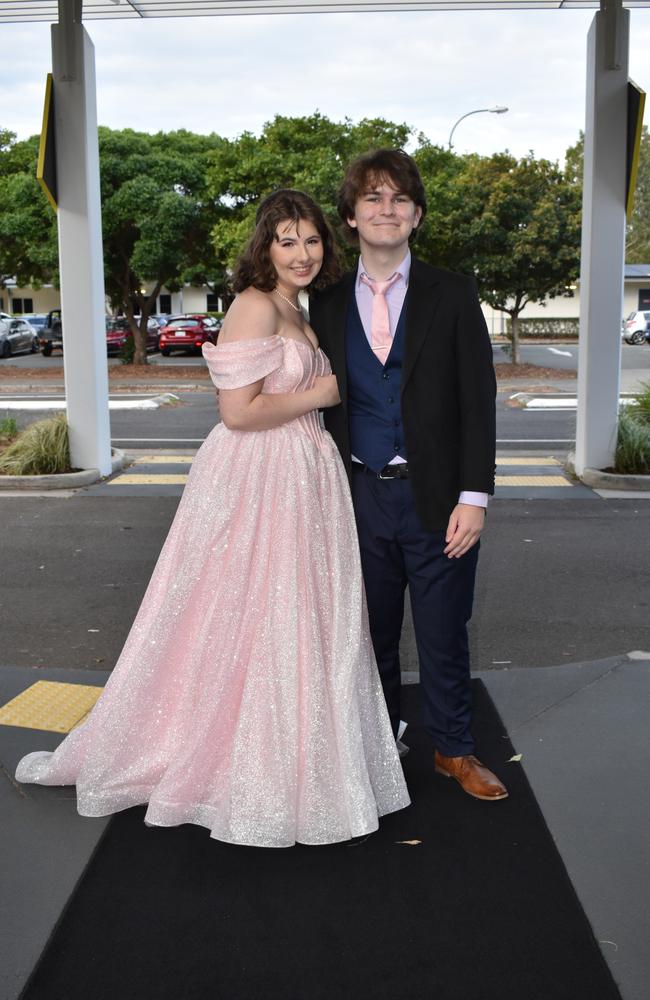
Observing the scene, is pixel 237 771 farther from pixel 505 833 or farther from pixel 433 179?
pixel 433 179

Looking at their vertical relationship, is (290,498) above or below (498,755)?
above

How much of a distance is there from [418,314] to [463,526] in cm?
72

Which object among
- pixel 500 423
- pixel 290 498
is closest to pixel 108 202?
pixel 500 423

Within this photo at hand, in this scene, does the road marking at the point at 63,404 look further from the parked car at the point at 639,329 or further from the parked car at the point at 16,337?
the parked car at the point at 639,329

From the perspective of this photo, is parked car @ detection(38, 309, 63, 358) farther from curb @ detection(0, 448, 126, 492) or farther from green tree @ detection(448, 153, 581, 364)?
curb @ detection(0, 448, 126, 492)

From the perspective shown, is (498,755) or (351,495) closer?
(351,495)

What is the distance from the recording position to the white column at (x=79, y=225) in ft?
32.2

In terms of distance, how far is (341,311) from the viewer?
3.62 metres

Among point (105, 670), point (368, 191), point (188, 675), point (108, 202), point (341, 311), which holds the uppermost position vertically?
point (108, 202)

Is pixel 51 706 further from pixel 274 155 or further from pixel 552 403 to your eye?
pixel 274 155

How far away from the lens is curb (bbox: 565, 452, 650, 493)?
33.0 ft

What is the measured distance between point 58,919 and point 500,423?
570 inches

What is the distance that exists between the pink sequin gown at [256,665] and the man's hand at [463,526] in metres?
0.33

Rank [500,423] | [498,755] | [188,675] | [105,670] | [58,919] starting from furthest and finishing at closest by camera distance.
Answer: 1. [500,423]
2. [105,670]
3. [498,755]
4. [188,675]
5. [58,919]
